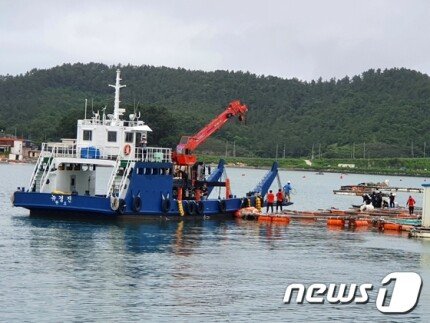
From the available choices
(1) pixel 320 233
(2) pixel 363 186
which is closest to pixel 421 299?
(1) pixel 320 233

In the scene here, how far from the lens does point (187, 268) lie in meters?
37.1

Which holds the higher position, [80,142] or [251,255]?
[80,142]

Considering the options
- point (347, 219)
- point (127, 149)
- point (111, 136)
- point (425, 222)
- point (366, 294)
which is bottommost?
point (366, 294)

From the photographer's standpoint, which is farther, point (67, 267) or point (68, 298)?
point (67, 267)

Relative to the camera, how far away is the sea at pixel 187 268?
29.8 meters

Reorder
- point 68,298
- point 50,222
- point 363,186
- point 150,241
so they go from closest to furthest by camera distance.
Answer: point 68,298, point 150,241, point 50,222, point 363,186

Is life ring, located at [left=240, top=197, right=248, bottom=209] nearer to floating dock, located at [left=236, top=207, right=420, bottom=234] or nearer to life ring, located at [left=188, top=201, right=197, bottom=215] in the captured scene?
floating dock, located at [left=236, top=207, right=420, bottom=234]

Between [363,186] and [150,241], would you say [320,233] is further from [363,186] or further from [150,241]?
[363,186]

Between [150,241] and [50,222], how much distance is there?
656 cm

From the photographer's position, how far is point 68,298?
101 ft

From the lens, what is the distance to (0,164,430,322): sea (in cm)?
2981

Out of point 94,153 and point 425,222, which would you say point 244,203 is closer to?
point 94,153

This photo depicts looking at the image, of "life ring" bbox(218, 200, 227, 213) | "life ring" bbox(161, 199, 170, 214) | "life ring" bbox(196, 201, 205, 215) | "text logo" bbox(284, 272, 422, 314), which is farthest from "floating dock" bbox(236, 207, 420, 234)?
"text logo" bbox(284, 272, 422, 314)

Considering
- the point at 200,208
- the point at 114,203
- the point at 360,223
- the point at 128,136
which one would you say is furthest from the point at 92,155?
the point at 360,223
